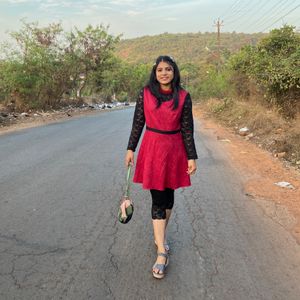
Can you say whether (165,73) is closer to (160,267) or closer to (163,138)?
(163,138)

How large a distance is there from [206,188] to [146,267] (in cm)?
321

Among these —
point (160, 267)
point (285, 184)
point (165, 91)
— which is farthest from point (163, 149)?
point (285, 184)

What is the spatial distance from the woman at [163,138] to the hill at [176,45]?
358 ft

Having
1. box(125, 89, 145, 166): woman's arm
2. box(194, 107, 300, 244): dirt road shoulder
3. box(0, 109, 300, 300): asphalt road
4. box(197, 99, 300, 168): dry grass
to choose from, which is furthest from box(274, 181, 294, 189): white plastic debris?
box(125, 89, 145, 166): woman's arm

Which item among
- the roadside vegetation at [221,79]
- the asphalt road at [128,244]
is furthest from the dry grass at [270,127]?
the asphalt road at [128,244]

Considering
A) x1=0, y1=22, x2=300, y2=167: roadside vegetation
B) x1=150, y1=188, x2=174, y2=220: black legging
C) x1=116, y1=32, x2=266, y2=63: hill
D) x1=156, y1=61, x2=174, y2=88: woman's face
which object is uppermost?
x1=156, y1=61, x2=174, y2=88: woman's face

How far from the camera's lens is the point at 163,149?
153 inches

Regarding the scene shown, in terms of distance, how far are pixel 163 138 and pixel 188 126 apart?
9.8 inches

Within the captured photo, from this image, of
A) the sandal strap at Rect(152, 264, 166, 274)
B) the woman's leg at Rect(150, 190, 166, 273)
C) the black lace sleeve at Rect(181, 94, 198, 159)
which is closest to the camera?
the sandal strap at Rect(152, 264, 166, 274)

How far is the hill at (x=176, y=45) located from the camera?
117312mm

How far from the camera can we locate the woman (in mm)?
3801

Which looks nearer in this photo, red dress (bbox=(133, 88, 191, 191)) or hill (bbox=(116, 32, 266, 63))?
red dress (bbox=(133, 88, 191, 191))

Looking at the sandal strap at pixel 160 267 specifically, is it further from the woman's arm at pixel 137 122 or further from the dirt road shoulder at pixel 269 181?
the dirt road shoulder at pixel 269 181

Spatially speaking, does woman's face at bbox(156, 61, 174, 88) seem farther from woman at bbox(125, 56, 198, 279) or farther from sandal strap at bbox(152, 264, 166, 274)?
sandal strap at bbox(152, 264, 166, 274)
